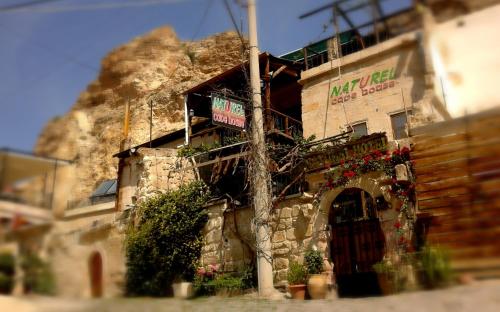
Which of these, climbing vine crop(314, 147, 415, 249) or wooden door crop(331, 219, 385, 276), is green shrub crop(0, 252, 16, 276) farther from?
wooden door crop(331, 219, 385, 276)

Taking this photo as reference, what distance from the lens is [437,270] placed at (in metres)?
1.69

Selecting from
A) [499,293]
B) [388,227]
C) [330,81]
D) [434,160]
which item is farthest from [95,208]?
[330,81]

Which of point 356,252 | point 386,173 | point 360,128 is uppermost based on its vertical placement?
point 360,128

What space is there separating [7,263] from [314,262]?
672 cm

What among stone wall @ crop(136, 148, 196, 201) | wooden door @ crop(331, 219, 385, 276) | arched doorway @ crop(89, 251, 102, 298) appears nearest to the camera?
arched doorway @ crop(89, 251, 102, 298)

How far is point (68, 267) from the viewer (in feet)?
4.46

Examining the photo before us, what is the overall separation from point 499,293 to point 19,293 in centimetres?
151

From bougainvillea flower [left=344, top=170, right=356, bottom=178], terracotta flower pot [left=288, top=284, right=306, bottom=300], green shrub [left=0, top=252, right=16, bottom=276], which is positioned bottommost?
terracotta flower pot [left=288, top=284, right=306, bottom=300]

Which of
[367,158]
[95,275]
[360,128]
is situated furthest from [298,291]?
[95,275]

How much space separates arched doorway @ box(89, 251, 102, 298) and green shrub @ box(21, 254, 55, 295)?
13 centimetres

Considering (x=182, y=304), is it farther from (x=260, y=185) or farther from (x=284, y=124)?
(x=284, y=124)

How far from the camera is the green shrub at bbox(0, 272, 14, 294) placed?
4.12 feet

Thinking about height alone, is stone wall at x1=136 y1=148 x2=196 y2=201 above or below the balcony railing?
below

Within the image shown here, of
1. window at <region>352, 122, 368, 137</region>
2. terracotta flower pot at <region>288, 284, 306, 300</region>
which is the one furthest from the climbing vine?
window at <region>352, 122, 368, 137</region>
